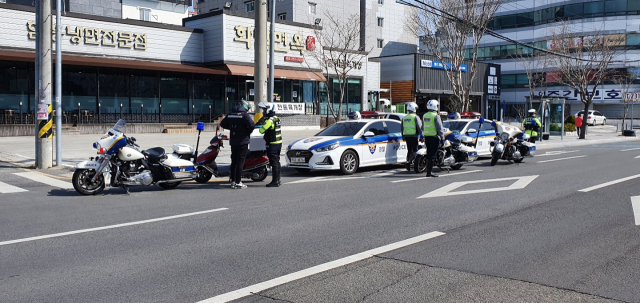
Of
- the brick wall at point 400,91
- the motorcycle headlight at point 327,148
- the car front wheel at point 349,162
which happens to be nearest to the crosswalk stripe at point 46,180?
the motorcycle headlight at point 327,148

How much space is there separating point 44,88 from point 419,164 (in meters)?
10.2

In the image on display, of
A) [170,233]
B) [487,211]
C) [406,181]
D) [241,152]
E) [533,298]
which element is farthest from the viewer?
[406,181]

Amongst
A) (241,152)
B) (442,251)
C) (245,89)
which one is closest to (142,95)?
(245,89)

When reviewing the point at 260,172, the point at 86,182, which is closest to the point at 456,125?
the point at 260,172

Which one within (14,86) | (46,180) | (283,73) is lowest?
(46,180)

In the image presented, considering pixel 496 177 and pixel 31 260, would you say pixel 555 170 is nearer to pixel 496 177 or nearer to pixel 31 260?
pixel 496 177

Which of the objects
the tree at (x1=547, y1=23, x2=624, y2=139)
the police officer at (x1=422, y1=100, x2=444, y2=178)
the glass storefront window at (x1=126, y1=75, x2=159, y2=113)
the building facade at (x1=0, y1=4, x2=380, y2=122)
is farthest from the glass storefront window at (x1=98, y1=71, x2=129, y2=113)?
the tree at (x1=547, y1=23, x2=624, y2=139)

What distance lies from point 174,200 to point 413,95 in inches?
1584

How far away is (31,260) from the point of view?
20.1 feet

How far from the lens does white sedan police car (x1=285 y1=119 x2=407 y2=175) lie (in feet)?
46.6

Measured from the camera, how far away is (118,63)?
96.9 feet

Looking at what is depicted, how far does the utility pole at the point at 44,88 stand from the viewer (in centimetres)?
1530

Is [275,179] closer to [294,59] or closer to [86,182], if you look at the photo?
[86,182]

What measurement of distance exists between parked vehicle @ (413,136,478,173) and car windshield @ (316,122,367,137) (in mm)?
1757
